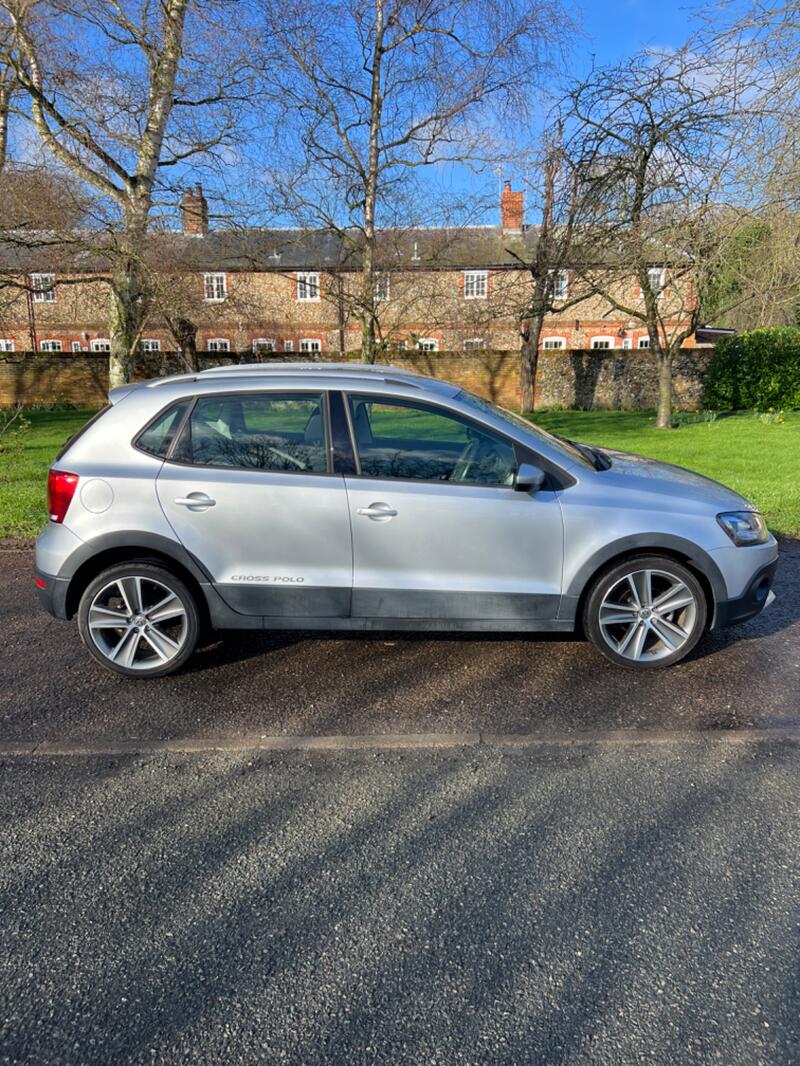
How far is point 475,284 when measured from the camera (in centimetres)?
2202

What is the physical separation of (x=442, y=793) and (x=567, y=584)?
1495 millimetres

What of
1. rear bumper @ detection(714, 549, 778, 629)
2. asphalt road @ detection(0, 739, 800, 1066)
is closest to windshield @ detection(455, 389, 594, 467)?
rear bumper @ detection(714, 549, 778, 629)

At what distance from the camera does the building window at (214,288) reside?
589 inches

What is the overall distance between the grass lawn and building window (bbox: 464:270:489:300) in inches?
168

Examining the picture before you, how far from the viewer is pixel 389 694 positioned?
153 inches

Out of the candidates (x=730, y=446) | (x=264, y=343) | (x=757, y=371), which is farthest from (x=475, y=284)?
(x=264, y=343)

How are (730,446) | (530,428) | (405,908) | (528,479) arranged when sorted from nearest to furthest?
(405,908) < (528,479) < (530,428) < (730,446)

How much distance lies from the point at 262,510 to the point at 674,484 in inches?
97.9

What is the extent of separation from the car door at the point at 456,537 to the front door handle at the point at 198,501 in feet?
2.57

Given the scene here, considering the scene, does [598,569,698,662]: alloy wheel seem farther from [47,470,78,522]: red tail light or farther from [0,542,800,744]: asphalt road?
[47,470,78,522]: red tail light

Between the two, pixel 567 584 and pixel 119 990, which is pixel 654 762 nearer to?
pixel 567 584

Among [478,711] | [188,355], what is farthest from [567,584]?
[188,355]

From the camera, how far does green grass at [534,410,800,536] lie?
8602 mm

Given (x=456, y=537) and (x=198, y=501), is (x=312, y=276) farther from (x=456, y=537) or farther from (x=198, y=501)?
(x=456, y=537)
